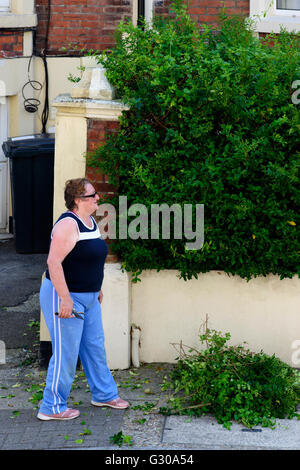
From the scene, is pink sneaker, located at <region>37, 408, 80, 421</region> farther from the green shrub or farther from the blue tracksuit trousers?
the green shrub

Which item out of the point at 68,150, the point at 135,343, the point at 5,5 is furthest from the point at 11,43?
the point at 135,343

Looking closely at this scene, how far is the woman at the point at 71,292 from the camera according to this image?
5035mm

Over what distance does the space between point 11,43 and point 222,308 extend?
19.3 feet

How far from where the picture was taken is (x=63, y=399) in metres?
5.33

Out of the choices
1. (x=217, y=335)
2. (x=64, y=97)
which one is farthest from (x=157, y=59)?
(x=217, y=335)

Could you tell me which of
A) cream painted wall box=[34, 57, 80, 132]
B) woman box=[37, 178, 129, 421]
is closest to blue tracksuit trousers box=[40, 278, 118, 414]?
woman box=[37, 178, 129, 421]

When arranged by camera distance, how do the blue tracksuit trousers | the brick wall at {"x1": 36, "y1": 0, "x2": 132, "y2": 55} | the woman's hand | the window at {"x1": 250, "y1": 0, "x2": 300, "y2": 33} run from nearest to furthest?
1. the woman's hand
2. the blue tracksuit trousers
3. the window at {"x1": 250, "y1": 0, "x2": 300, "y2": 33}
4. the brick wall at {"x1": 36, "y1": 0, "x2": 132, "y2": 55}

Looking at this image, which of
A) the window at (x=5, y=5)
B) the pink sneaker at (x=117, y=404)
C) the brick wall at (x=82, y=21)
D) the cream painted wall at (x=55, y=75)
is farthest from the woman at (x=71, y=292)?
the window at (x=5, y=5)

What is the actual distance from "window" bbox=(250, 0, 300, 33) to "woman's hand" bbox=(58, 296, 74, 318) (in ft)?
17.7

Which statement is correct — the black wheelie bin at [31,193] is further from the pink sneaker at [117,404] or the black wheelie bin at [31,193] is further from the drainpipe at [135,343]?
the pink sneaker at [117,404]

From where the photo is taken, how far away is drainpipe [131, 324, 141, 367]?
630cm

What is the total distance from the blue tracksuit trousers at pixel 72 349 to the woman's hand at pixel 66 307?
3.8 inches
